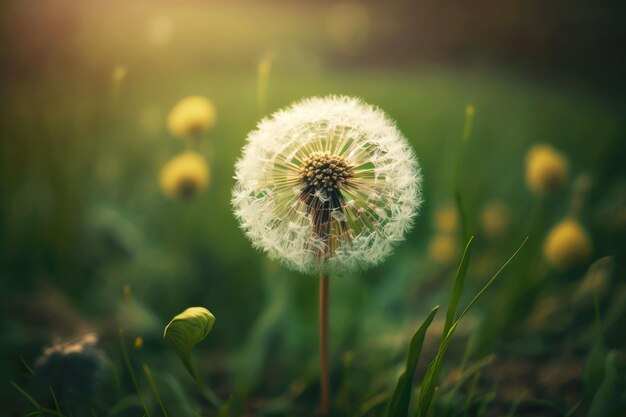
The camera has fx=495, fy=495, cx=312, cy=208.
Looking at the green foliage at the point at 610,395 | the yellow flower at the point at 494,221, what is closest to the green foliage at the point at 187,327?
the green foliage at the point at 610,395

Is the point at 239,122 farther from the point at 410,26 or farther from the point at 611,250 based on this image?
the point at 611,250

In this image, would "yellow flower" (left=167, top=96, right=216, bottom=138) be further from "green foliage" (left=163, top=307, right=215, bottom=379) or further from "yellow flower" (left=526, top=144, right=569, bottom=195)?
"yellow flower" (left=526, top=144, right=569, bottom=195)

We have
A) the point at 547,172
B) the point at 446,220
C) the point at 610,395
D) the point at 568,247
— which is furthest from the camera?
the point at 446,220

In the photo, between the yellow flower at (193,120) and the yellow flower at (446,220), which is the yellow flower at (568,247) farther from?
the yellow flower at (193,120)

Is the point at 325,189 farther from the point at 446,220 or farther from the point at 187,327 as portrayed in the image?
the point at 446,220

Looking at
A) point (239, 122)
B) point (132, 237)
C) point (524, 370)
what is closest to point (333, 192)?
point (524, 370)

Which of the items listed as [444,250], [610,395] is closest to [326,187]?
[610,395]

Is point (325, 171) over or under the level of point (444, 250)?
under

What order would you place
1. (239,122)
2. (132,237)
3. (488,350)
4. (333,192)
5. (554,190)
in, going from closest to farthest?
(333,192) → (488,350) → (554,190) → (132,237) → (239,122)
